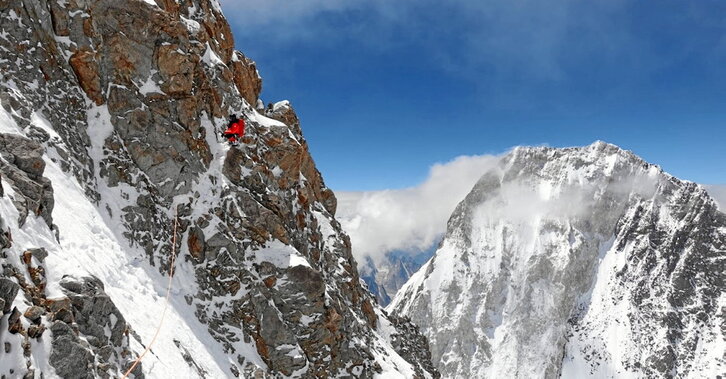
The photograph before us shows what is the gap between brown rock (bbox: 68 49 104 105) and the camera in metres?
34.7

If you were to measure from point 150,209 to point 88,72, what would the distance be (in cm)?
1102

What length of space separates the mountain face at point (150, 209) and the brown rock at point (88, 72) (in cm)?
10

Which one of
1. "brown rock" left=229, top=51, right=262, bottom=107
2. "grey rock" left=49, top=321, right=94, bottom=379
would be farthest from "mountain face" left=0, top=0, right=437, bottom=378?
"brown rock" left=229, top=51, right=262, bottom=107

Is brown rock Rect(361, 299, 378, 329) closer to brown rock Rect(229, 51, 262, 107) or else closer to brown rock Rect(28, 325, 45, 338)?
brown rock Rect(229, 51, 262, 107)

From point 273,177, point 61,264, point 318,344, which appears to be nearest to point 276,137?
A: point 273,177

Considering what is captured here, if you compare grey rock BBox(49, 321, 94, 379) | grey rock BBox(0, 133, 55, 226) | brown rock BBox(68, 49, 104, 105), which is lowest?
grey rock BBox(49, 321, 94, 379)

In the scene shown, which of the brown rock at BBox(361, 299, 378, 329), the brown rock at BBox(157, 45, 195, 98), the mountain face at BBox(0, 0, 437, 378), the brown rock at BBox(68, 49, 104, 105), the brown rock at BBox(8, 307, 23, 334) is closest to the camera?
the brown rock at BBox(8, 307, 23, 334)

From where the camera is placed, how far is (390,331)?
67562mm

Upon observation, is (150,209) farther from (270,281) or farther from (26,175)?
(26,175)

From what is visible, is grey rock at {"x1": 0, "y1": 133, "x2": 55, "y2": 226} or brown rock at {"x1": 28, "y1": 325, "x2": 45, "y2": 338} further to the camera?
grey rock at {"x1": 0, "y1": 133, "x2": 55, "y2": 226}

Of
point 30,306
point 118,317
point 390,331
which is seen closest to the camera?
point 30,306

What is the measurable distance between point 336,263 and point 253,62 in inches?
1039

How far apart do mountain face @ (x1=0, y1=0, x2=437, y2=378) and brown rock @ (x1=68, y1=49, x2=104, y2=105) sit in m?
0.10

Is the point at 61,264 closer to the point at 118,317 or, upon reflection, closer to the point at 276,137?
the point at 118,317
